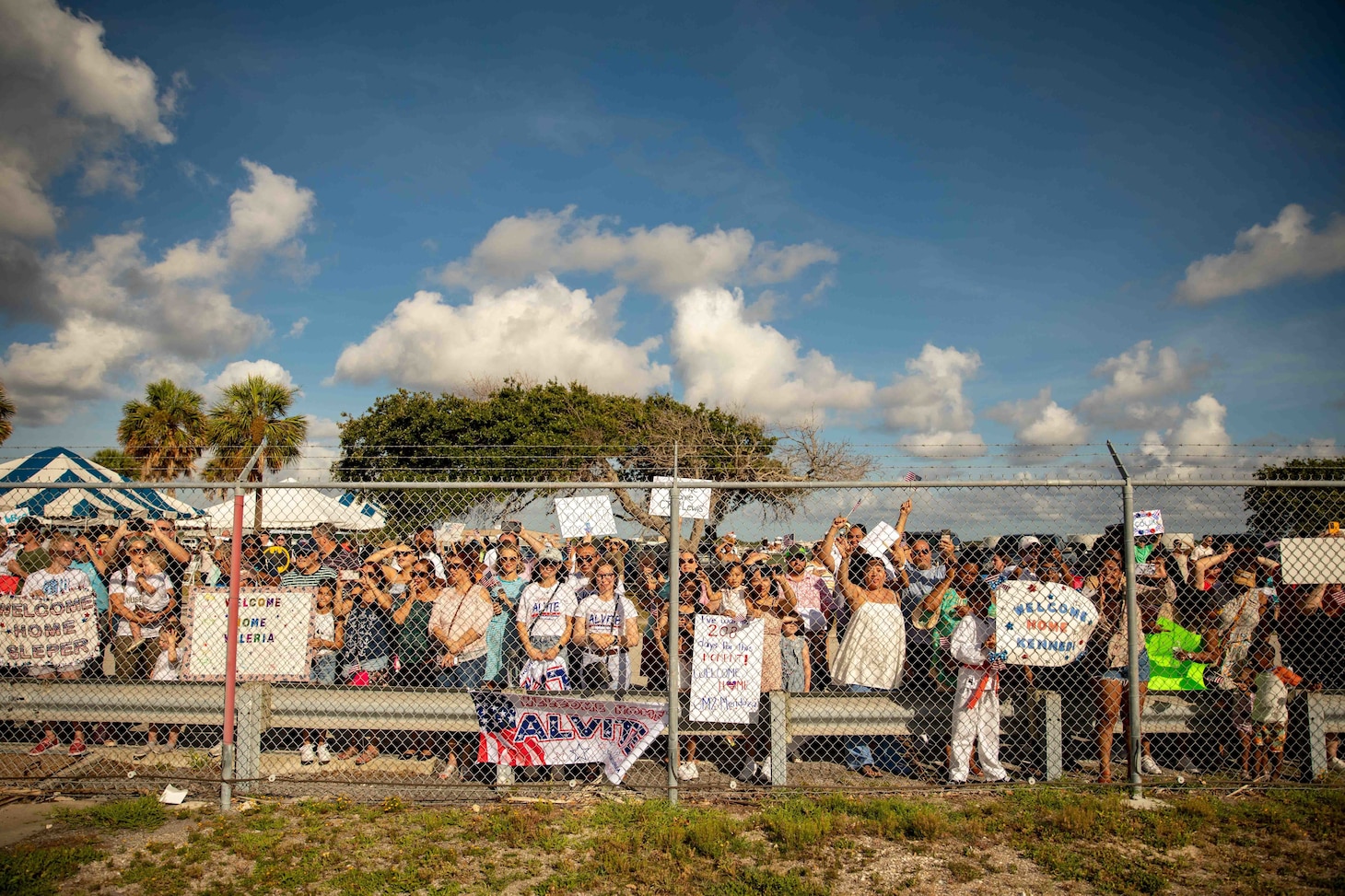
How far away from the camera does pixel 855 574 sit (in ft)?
20.9

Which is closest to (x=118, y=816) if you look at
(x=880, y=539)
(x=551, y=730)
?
(x=551, y=730)

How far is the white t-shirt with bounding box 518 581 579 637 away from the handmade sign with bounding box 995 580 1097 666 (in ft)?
11.1

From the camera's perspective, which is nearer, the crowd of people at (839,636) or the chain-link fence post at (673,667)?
the chain-link fence post at (673,667)

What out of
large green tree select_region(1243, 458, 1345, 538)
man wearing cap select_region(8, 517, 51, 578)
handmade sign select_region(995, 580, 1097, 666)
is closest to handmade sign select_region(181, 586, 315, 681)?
man wearing cap select_region(8, 517, 51, 578)

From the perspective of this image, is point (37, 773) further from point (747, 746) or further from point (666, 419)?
point (666, 419)

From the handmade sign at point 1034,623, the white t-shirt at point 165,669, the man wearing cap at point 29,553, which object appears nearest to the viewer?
the handmade sign at point 1034,623

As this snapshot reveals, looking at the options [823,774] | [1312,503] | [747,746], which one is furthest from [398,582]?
[1312,503]

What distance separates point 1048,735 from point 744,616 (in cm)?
250

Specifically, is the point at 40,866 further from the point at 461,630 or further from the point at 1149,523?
the point at 1149,523

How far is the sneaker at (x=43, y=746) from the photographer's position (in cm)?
604

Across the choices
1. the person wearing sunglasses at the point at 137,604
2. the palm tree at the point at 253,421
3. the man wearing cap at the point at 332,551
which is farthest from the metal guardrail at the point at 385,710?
the palm tree at the point at 253,421

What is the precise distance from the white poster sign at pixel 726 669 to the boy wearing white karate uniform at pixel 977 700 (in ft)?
5.29

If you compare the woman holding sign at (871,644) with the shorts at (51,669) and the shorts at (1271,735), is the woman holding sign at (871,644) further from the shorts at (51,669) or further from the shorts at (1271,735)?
the shorts at (51,669)

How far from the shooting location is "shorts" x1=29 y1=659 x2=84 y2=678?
610 centimetres
